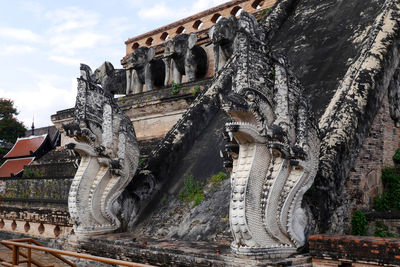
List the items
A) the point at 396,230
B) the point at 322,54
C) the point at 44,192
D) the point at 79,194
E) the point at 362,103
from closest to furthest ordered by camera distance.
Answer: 1. the point at 396,230
2. the point at 362,103
3. the point at 79,194
4. the point at 322,54
5. the point at 44,192

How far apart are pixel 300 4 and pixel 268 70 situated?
6.19 m

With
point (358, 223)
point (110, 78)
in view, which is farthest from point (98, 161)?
A: point (110, 78)

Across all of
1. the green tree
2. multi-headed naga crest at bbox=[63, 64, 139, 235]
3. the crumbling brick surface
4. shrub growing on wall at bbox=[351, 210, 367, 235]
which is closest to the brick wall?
shrub growing on wall at bbox=[351, 210, 367, 235]

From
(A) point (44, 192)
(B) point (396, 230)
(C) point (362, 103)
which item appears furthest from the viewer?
(A) point (44, 192)

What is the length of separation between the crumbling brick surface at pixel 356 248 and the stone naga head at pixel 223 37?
20.3ft

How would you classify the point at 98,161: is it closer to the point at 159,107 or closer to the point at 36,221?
the point at 36,221

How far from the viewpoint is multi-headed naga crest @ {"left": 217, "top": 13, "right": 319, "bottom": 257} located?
4320mm

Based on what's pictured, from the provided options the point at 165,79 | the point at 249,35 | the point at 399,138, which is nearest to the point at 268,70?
the point at 249,35

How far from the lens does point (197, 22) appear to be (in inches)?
589

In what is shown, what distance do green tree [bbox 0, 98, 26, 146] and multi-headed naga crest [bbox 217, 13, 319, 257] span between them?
26275mm

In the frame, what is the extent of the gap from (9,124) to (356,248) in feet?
90.0

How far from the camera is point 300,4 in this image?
10391mm

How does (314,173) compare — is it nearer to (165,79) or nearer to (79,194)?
(79,194)

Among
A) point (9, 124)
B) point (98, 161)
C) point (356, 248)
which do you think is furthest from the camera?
point (9, 124)
